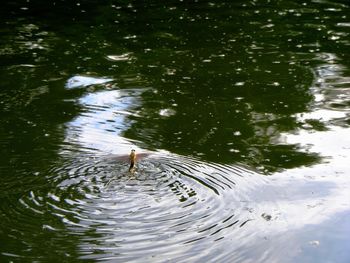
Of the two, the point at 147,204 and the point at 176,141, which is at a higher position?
the point at 147,204

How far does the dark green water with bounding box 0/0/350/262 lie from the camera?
3.63 m

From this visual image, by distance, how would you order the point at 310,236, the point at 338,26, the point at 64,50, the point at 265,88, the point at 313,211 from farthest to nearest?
the point at 338,26 < the point at 64,50 < the point at 265,88 < the point at 313,211 < the point at 310,236

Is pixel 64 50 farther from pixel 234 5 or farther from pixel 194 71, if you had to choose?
pixel 234 5

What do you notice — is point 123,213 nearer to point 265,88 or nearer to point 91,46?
point 265,88

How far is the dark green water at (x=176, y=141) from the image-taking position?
3.63 m

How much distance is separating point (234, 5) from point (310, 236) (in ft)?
27.8

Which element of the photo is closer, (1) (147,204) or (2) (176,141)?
(1) (147,204)

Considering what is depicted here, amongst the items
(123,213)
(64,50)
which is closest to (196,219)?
(123,213)

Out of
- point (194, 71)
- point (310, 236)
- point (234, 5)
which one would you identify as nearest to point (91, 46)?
point (194, 71)

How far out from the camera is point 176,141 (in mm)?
5180

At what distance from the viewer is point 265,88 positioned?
6625 mm

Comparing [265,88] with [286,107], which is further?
[265,88]

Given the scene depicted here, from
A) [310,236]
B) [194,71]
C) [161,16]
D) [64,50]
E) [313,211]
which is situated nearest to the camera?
[310,236]

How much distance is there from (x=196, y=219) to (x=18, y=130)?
2444 mm
